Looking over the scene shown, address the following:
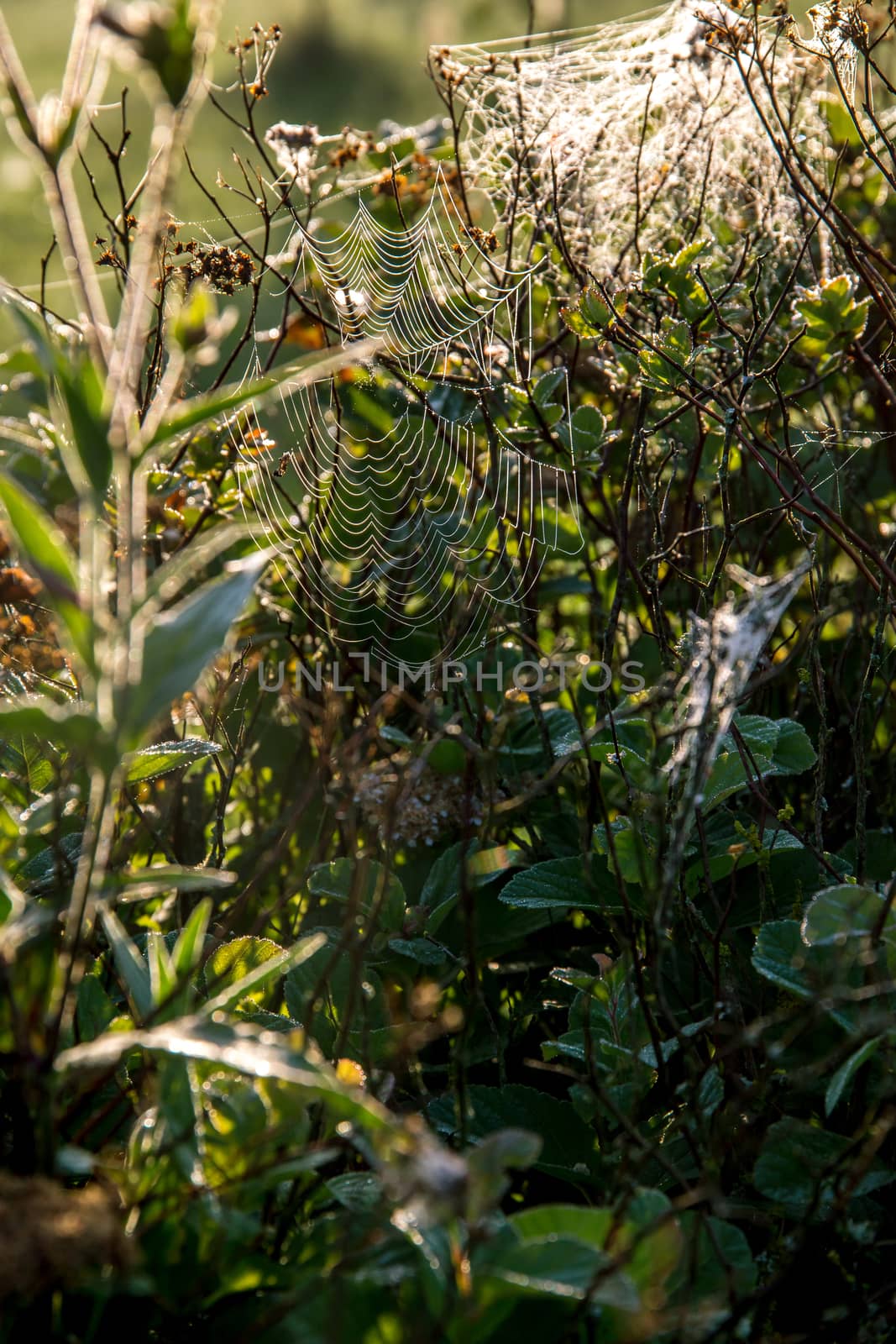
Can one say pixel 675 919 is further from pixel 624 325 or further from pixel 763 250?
pixel 763 250

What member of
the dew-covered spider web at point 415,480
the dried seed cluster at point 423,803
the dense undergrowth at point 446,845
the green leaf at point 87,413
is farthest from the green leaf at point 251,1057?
the dew-covered spider web at point 415,480

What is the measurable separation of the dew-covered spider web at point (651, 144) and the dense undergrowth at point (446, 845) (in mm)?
51

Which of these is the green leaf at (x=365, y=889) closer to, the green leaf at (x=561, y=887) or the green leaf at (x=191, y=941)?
the green leaf at (x=561, y=887)

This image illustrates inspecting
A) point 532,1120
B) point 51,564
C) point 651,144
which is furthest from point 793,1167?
point 651,144

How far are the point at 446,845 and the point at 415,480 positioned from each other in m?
0.80

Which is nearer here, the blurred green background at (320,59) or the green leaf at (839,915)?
the green leaf at (839,915)

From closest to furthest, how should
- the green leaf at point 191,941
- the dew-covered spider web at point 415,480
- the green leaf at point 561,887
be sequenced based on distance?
the green leaf at point 191,941 → the green leaf at point 561,887 → the dew-covered spider web at point 415,480

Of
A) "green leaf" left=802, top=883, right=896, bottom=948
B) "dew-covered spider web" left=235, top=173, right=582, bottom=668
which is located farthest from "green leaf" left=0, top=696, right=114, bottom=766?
"dew-covered spider web" left=235, top=173, right=582, bottom=668

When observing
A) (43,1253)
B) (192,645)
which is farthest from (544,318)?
(43,1253)

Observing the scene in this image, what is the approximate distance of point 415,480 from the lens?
2320 millimetres

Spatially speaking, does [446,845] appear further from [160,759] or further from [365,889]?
[160,759]

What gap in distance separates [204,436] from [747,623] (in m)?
1.23

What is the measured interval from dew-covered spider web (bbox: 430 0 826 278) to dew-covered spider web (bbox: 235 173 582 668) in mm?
204

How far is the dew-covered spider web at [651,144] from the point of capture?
222cm
